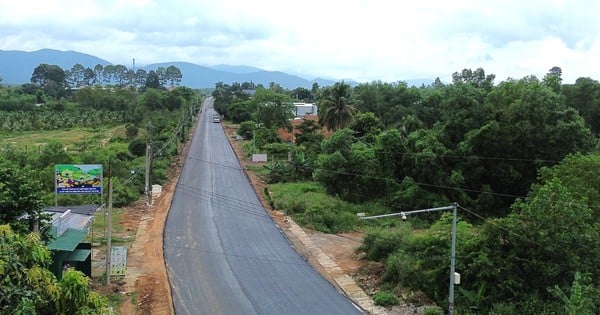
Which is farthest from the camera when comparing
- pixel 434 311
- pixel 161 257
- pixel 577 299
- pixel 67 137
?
pixel 67 137

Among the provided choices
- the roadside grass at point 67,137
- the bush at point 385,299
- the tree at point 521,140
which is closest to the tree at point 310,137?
the tree at point 521,140

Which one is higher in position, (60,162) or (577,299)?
(577,299)

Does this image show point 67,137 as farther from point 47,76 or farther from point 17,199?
point 47,76

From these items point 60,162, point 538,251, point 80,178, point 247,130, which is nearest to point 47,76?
point 247,130

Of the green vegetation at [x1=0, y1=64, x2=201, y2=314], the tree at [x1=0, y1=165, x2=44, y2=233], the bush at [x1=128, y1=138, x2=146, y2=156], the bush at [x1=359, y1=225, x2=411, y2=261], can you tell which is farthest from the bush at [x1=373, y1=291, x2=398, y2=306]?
the bush at [x1=128, y1=138, x2=146, y2=156]

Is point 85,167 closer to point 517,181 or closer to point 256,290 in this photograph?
point 256,290

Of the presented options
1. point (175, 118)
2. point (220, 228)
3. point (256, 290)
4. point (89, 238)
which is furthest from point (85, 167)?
point (175, 118)
